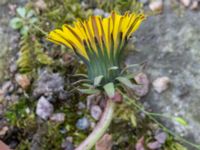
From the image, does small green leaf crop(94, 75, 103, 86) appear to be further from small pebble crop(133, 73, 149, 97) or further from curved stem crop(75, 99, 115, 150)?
small pebble crop(133, 73, 149, 97)

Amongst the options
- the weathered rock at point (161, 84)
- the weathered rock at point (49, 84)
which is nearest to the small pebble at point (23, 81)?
the weathered rock at point (49, 84)

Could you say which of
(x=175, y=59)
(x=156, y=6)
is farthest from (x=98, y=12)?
(x=175, y=59)

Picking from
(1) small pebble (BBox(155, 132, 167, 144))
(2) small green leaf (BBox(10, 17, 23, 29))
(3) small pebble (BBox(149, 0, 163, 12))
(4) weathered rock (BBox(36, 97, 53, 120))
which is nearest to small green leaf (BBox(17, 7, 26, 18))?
(2) small green leaf (BBox(10, 17, 23, 29))

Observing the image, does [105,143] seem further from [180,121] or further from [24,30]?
[24,30]

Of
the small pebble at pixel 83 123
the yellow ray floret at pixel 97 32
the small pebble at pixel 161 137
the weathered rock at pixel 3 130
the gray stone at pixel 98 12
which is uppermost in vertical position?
the gray stone at pixel 98 12

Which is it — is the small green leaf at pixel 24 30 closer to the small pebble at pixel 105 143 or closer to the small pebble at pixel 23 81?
the small pebble at pixel 23 81

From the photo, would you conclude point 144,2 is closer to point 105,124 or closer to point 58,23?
point 58,23
